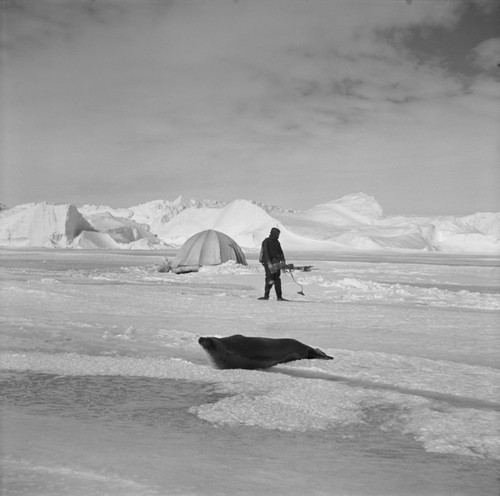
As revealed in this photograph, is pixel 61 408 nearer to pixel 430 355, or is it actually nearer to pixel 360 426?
pixel 360 426

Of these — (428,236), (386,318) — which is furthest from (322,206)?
(386,318)

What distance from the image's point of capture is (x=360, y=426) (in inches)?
141

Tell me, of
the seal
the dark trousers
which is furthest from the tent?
the seal

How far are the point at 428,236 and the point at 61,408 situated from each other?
337 ft

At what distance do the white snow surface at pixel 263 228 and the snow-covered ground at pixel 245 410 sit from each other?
6168 centimetres

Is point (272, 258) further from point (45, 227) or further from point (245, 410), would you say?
point (45, 227)

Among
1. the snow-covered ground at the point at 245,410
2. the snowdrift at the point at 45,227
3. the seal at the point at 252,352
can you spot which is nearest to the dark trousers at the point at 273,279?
the snow-covered ground at the point at 245,410

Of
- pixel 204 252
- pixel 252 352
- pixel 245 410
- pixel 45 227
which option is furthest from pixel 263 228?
pixel 245 410

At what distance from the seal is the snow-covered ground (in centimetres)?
15

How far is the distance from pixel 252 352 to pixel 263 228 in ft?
294

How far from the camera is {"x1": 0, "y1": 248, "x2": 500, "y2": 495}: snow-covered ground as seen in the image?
2.63 m

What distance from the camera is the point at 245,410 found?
3.88 meters

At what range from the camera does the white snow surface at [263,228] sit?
67.1m

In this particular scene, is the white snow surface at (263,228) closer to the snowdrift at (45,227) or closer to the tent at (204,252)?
the snowdrift at (45,227)
